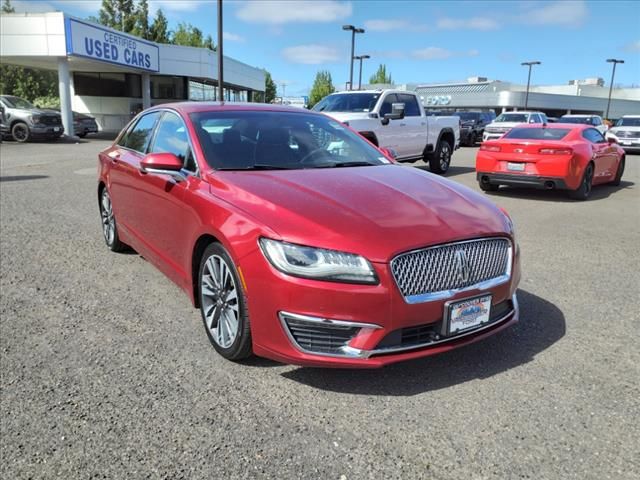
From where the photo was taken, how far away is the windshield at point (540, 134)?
1003cm

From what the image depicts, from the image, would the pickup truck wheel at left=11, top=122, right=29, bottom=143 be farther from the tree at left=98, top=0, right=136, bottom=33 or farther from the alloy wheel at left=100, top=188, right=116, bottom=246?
the tree at left=98, top=0, right=136, bottom=33

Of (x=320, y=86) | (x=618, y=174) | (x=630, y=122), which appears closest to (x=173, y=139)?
(x=618, y=174)

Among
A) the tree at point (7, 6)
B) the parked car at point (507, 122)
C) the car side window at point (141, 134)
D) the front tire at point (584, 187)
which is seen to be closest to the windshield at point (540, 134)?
the front tire at point (584, 187)

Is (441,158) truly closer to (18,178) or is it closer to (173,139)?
(18,178)

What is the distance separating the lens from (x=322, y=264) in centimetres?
270

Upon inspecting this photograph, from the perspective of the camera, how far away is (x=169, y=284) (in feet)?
15.5

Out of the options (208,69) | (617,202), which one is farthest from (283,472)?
(208,69)

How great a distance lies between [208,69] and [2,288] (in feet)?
108

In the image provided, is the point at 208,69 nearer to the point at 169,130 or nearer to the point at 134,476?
the point at 169,130

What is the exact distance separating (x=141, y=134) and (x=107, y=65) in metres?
28.0

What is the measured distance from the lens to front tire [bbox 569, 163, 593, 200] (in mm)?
9976

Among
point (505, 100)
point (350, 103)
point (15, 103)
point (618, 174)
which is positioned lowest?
point (618, 174)

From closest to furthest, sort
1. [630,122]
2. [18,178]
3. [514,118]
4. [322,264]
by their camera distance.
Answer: [322,264] → [18,178] → [630,122] → [514,118]

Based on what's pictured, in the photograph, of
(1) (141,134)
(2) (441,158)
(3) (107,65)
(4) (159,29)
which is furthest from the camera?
(4) (159,29)
